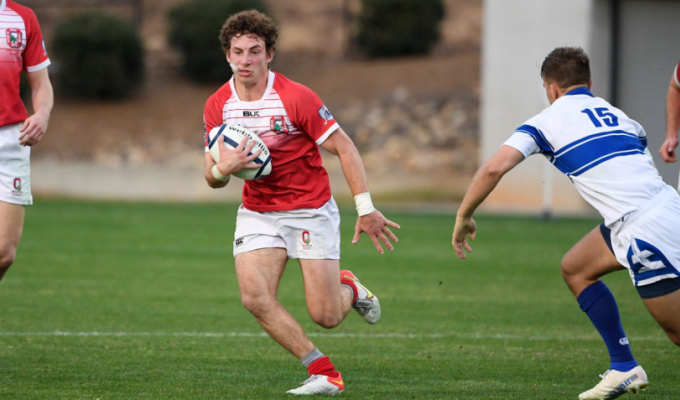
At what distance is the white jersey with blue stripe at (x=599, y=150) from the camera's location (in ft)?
14.8

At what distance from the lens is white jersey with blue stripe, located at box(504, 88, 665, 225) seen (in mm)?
4504

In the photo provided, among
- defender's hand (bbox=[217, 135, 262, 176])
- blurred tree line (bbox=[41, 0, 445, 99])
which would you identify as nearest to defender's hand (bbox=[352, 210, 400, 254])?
defender's hand (bbox=[217, 135, 262, 176])

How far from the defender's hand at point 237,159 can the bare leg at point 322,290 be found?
0.83 m

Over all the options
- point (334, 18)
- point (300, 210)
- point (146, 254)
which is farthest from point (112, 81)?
point (300, 210)

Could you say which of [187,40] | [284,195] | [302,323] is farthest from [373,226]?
[187,40]

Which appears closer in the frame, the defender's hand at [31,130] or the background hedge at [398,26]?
the defender's hand at [31,130]

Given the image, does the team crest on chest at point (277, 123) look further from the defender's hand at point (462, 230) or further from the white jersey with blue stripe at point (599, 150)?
the white jersey with blue stripe at point (599, 150)

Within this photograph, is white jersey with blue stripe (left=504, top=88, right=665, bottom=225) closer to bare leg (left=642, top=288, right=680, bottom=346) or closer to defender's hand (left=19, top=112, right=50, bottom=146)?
bare leg (left=642, top=288, right=680, bottom=346)

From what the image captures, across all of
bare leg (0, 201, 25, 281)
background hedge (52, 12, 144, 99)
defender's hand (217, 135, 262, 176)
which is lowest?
background hedge (52, 12, 144, 99)

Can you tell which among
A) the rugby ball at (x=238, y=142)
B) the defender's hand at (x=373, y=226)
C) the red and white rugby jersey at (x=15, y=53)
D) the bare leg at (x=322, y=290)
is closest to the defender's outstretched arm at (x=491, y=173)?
the defender's hand at (x=373, y=226)

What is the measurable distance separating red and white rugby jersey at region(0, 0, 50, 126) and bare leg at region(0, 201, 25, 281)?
1.93 ft

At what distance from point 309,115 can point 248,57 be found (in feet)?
1.74

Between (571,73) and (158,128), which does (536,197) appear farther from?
(571,73)

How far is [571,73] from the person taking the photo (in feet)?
15.4
